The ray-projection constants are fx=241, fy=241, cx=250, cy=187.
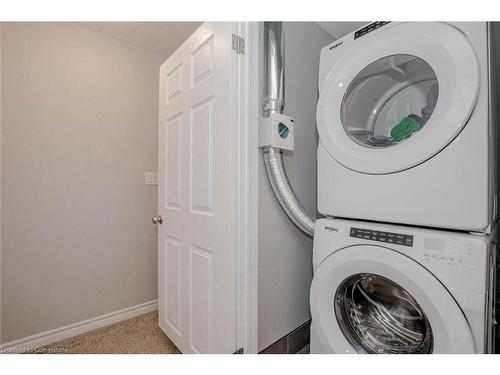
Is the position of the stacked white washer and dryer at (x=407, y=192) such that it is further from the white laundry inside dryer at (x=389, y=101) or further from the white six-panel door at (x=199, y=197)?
the white six-panel door at (x=199, y=197)

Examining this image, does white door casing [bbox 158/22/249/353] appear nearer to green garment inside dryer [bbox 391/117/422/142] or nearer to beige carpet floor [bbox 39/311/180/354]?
beige carpet floor [bbox 39/311/180/354]

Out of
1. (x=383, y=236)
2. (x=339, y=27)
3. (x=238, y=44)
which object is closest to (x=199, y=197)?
(x=238, y=44)

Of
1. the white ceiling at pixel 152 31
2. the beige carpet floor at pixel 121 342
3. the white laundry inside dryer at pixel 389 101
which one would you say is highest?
the white ceiling at pixel 152 31

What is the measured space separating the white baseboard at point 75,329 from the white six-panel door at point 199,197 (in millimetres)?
477

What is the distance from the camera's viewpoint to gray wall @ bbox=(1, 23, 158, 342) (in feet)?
4.85

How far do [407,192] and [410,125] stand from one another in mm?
330

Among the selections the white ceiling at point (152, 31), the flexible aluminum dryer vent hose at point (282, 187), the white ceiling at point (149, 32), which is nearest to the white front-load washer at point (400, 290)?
the flexible aluminum dryer vent hose at point (282, 187)

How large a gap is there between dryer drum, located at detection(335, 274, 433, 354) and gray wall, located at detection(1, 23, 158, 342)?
160 centimetres

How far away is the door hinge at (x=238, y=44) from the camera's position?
1.05 m

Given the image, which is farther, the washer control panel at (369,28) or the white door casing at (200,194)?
the white door casing at (200,194)

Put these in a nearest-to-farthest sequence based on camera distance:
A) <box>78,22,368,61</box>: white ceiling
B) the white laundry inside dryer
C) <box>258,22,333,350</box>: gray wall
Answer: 1. the white laundry inside dryer
2. <box>258,22,333,350</box>: gray wall
3. <box>78,22,368,61</box>: white ceiling

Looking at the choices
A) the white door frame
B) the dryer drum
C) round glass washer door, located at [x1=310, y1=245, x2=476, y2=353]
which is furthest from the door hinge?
the dryer drum

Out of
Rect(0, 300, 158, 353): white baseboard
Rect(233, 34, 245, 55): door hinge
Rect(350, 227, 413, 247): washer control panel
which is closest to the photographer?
Rect(350, 227, 413, 247): washer control panel

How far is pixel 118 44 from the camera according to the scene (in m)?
1.86
